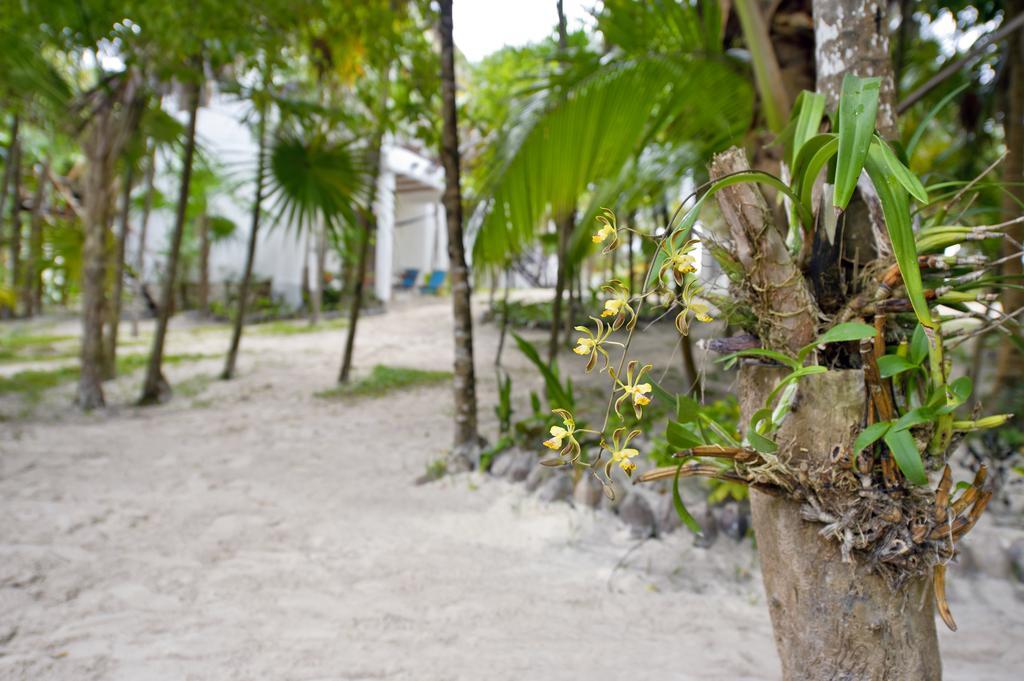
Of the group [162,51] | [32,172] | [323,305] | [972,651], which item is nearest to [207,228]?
[323,305]

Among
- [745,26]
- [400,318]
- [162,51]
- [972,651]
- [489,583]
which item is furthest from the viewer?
[400,318]

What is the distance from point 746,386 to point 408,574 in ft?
4.90

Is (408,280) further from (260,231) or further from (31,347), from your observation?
(31,347)

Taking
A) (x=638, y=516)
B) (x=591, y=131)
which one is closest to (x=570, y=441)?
(x=591, y=131)

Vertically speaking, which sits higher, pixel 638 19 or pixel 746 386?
pixel 638 19

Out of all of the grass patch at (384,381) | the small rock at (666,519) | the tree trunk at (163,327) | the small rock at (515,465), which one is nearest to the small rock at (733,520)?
the small rock at (666,519)

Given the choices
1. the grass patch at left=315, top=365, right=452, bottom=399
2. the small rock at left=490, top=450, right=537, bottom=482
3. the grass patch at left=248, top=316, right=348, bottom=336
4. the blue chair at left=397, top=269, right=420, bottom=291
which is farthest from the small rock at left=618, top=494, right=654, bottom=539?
the blue chair at left=397, top=269, right=420, bottom=291

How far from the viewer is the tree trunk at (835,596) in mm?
998

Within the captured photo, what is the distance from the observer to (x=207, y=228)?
38.8ft

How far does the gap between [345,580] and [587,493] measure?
41.2 inches

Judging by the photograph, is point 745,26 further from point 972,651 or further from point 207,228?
point 207,228

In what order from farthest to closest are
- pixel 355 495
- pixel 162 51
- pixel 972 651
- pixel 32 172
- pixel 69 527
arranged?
pixel 32 172, pixel 162 51, pixel 355 495, pixel 69 527, pixel 972 651

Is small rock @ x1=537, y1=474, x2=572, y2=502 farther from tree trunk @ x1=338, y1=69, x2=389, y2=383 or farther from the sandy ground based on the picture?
tree trunk @ x1=338, y1=69, x2=389, y2=383

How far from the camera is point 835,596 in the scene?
1019mm
